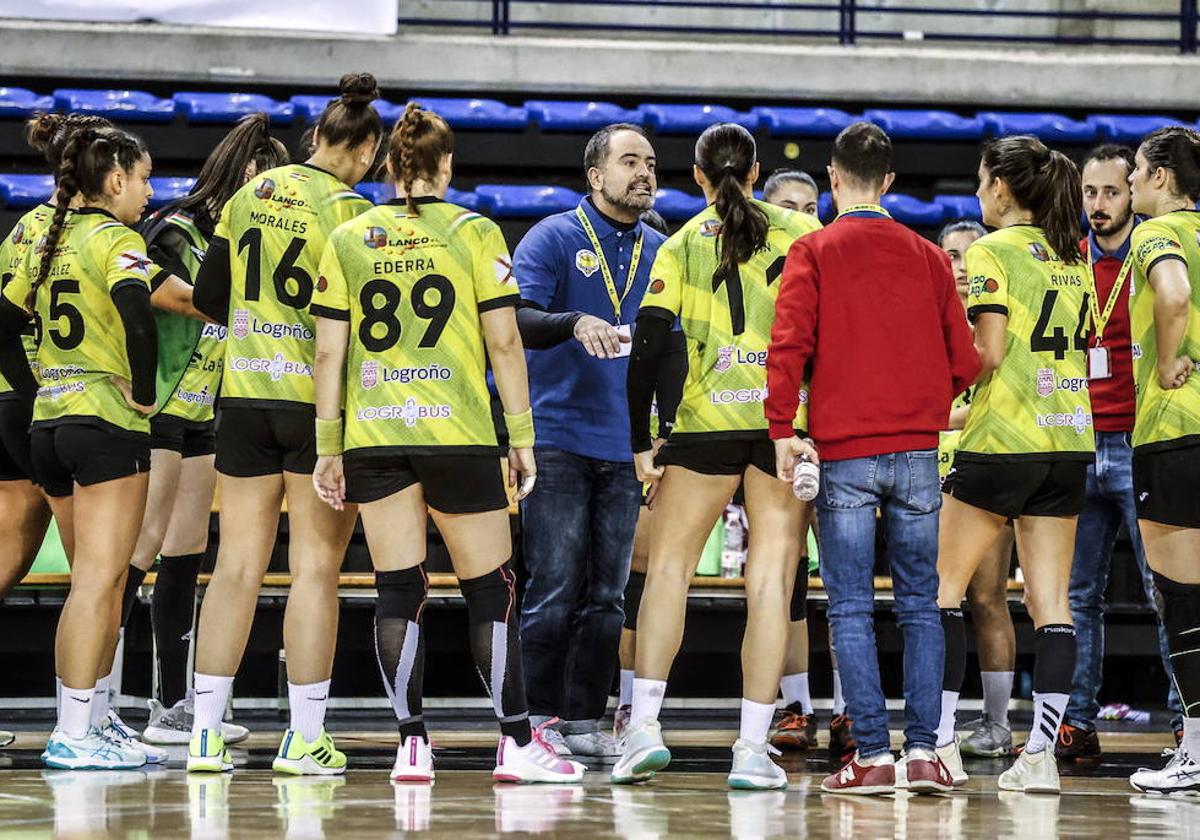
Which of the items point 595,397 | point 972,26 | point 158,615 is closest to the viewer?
point 595,397

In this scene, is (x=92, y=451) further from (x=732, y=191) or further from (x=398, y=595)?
(x=732, y=191)

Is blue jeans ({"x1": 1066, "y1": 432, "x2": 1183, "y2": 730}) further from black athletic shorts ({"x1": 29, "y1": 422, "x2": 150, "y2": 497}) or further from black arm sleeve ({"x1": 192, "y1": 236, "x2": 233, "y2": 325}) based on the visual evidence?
black athletic shorts ({"x1": 29, "y1": 422, "x2": 150, "y2": 497})

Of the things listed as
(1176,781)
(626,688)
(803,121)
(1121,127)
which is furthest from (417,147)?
(1121,127)

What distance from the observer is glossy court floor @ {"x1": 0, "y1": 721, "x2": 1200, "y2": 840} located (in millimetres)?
3320

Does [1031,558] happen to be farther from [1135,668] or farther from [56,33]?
[56,33]

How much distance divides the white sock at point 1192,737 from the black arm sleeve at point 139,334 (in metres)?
3.02

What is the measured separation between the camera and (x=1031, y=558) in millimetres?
4691

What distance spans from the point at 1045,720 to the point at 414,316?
6.71 ft

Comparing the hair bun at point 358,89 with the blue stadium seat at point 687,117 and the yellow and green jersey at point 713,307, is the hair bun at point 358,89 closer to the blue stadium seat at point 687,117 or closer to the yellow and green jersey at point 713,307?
the yellow and green jersey at point 713,307

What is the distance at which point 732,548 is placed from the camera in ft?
24.1

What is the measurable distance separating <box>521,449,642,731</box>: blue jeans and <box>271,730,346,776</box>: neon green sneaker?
0.72 metres

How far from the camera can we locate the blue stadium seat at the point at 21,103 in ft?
29.8

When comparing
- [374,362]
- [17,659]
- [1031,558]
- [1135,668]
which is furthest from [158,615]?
[1135,668]

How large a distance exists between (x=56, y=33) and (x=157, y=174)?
968 millimetres
